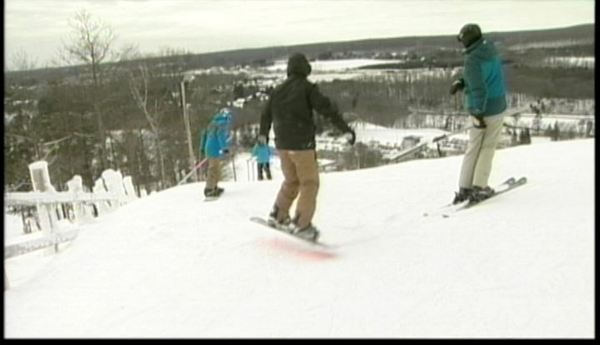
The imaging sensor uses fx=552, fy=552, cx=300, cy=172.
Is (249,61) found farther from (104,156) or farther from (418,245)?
(104,156)

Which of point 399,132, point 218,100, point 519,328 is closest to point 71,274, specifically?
point 519,328

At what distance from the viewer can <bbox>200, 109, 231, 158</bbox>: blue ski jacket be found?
7.28 m

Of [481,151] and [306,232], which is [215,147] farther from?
[481,151]

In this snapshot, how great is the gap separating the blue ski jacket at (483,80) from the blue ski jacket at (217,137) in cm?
323

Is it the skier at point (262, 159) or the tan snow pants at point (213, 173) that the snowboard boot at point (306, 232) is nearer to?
the tan snow pants at point (213, 173)

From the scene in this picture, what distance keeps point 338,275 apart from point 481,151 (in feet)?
8.09

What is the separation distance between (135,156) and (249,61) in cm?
2003

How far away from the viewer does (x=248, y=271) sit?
13.9ft

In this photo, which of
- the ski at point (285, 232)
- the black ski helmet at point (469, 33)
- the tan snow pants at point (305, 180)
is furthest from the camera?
the black ski helmet at point (469, 33)

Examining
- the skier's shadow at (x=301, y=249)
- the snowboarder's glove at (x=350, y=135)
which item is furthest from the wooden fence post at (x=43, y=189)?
the snowboarder's glove at (x=350, y=135)

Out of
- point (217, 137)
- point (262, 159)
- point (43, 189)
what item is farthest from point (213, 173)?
point (262, 159)

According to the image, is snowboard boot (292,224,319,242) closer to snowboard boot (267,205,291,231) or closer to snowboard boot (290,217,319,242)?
snowboard boot (290,217,319,242)

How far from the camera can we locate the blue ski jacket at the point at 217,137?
287 inches

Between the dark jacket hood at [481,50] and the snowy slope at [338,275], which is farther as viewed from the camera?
the dark jacket hood at [481,50]
